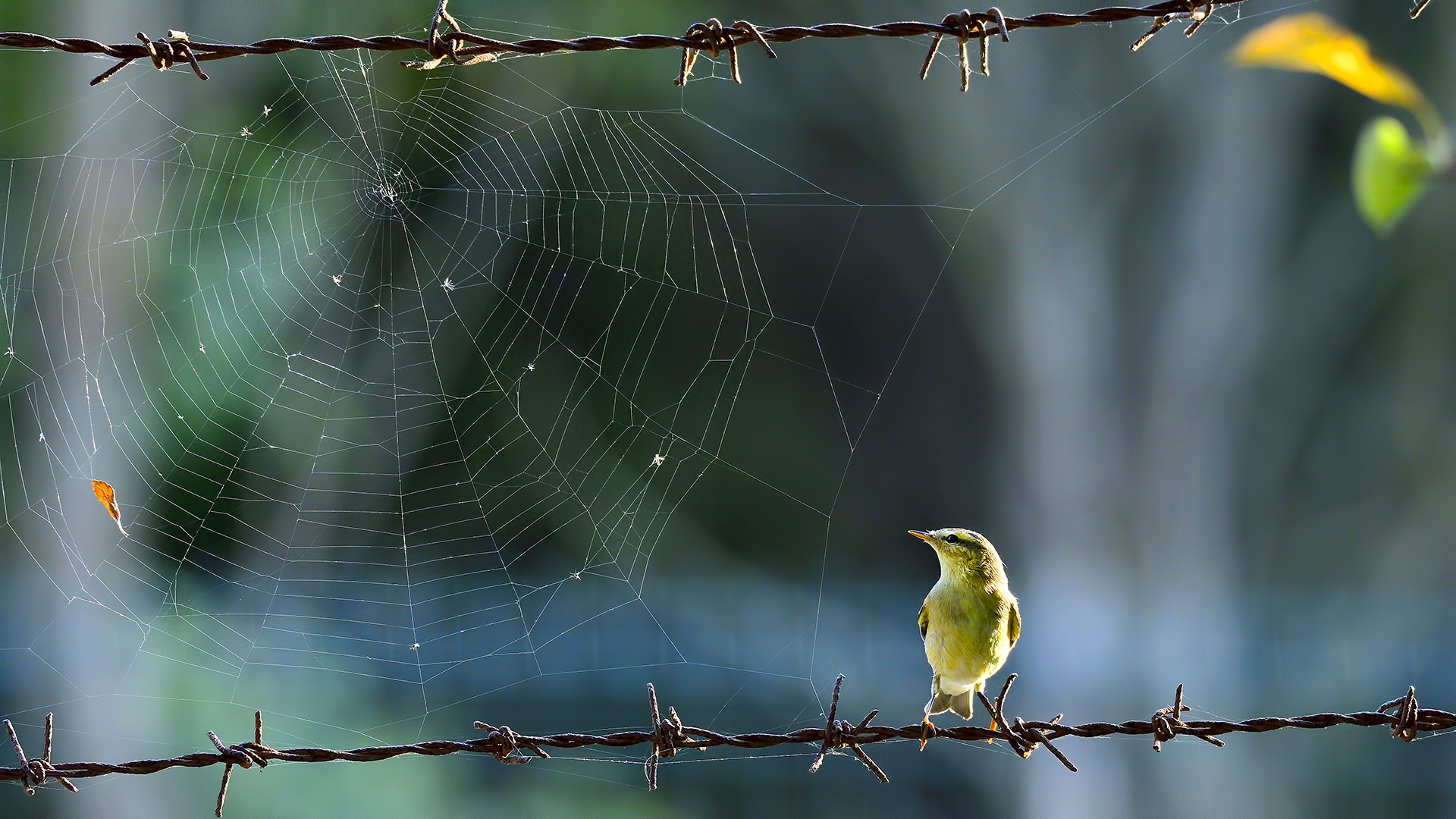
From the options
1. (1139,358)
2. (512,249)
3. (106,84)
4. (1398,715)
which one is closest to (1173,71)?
(1139,358)

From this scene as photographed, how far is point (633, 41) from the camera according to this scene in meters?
1.96

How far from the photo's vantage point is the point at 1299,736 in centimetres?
836

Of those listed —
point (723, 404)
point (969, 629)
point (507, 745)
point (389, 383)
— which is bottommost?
point (507, 745)

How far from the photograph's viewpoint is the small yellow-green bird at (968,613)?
225 centimetres

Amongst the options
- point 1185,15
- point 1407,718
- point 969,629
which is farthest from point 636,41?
point 1407,718

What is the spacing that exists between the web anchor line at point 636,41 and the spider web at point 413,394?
3.90m

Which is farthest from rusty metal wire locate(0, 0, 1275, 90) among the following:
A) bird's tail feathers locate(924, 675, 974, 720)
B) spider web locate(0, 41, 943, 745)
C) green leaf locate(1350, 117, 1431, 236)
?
spider web locate(0, 41, 943, 745)

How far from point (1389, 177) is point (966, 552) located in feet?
4.74

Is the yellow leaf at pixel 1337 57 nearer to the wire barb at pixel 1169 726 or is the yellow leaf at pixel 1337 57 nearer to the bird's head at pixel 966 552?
the wire barb at pixel 1169 726

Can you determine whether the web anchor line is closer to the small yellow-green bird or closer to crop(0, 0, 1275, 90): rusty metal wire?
crop(0, 0, 1275, 90): rusty metal wire

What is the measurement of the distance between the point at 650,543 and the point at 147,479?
390cm

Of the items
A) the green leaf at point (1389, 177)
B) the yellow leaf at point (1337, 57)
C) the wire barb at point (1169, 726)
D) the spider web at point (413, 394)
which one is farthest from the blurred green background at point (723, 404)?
the green leaf at point (1389, 177)

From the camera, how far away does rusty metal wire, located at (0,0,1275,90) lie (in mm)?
1895

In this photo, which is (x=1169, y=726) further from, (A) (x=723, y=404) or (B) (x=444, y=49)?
(A) (x=723, y=404)
